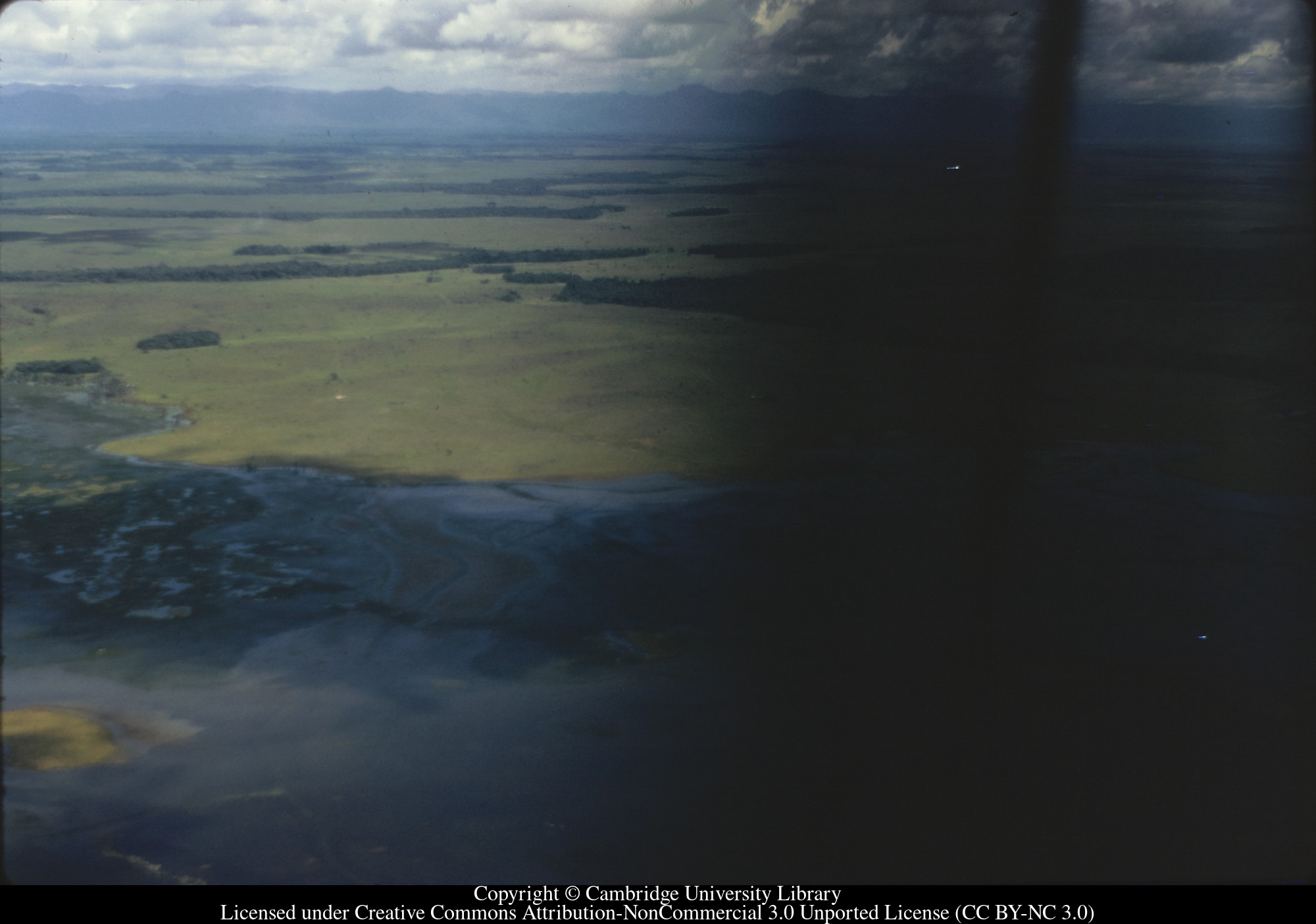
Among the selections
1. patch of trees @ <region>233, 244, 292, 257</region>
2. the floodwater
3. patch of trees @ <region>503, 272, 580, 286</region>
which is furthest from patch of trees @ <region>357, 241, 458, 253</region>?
the floodwater

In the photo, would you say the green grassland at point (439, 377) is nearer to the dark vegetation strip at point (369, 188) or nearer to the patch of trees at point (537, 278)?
the patch of trees at point (537, 278)

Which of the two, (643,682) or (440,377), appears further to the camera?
(440,377)

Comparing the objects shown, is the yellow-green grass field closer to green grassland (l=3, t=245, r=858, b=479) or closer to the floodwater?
green grassland (l=3, t=245, r=858, b=479)

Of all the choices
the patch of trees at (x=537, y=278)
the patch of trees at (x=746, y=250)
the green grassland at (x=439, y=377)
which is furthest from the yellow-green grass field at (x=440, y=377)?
the patch of trees at (x=746, y=250)

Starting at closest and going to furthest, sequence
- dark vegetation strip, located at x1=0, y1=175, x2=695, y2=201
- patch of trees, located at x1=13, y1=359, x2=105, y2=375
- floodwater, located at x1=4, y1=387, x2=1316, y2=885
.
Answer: floodwater, located at x1=4, y1=387, x2=1316, y2=885
patch of trees, located at x1=13, y1=359, x2=105, y2=375
dark vegetation strip, located at x1=0, y1=175, x2=695, y2=201

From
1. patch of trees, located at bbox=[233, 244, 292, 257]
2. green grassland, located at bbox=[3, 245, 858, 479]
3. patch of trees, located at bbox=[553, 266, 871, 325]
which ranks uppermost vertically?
patch of trees, located at bbox=[233, 244, 292, 257]

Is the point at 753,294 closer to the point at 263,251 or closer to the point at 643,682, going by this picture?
the point at 263,251

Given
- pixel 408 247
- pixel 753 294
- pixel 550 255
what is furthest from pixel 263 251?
pixel 753 294
